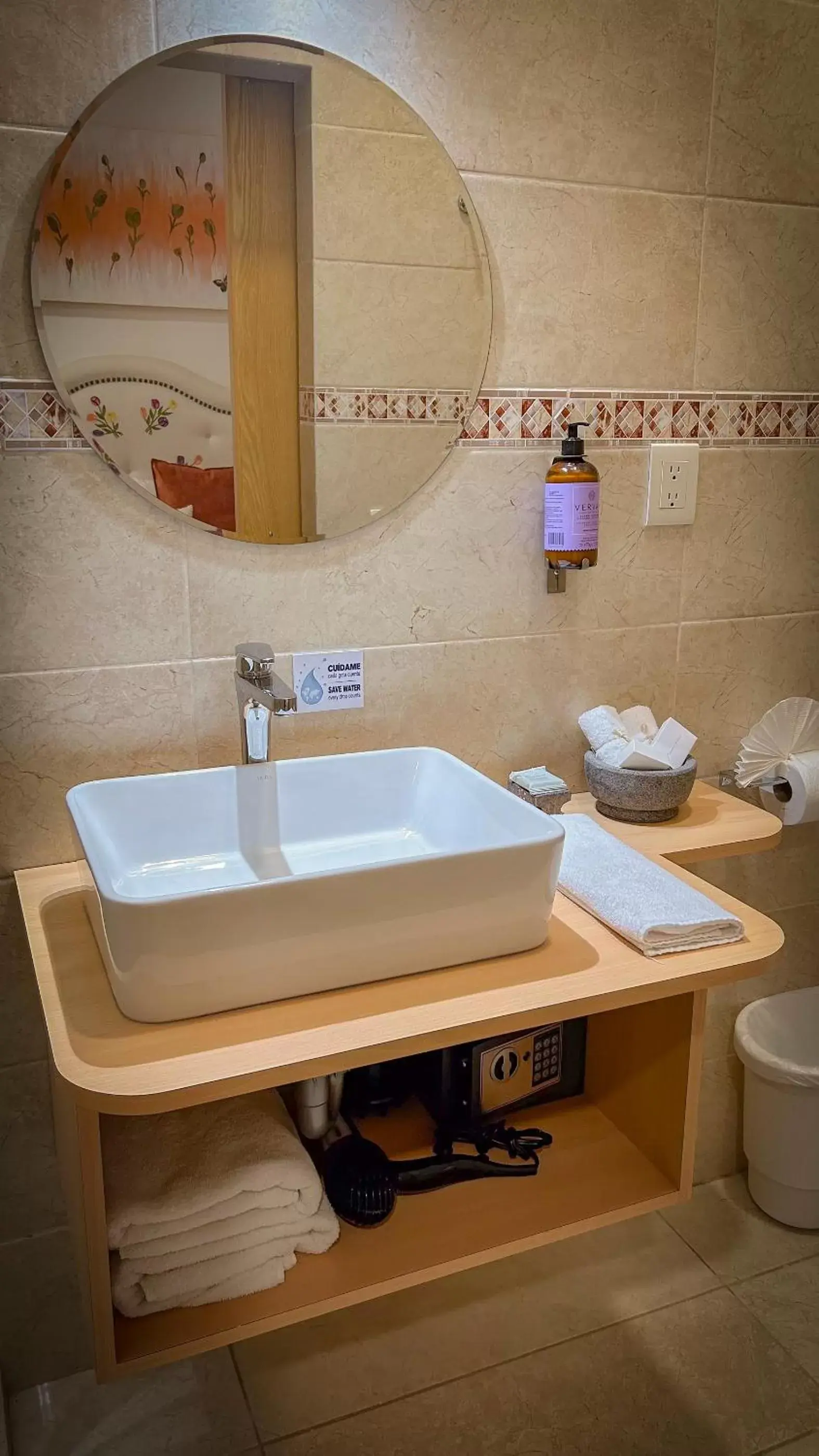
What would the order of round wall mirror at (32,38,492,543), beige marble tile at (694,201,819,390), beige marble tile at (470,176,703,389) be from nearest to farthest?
round wall mirror at (32,38,492,543)
beige marble tile at (470,176,703,389)
beige marble tile at (694,201,819,390)

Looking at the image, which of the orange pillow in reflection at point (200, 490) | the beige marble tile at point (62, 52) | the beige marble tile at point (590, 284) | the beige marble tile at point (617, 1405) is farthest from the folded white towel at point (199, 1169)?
the beige marble tile at point (62, 52)

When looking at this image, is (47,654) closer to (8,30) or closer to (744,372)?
(8,30)

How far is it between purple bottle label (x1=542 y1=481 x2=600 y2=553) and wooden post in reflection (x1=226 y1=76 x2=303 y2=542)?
36 centimetres

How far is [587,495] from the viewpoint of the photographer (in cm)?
148

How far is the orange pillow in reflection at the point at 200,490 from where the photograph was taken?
1322 millimetres

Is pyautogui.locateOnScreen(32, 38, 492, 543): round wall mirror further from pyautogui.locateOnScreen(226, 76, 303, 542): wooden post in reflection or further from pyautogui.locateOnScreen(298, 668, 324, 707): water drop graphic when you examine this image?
pyautogui.locateOnScreen(298, 668, 324, 707): water drop graphic

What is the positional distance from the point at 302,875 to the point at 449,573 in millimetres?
655

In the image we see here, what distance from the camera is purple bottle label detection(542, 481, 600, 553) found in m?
1.47

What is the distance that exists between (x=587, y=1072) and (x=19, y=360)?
119 centimetres

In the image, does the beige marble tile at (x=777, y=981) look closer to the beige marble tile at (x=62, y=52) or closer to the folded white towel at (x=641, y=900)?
the folded white towel at (x=641, y=900)

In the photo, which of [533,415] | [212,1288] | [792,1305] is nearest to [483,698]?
[533,415]

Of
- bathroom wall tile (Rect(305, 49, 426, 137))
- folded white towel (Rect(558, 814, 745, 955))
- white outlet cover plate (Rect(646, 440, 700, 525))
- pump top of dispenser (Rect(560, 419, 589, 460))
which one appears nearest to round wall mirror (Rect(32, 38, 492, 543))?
bathroom wall tile (Rect(305, 49, 426, 137))

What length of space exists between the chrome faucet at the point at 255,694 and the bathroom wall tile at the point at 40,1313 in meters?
0.80

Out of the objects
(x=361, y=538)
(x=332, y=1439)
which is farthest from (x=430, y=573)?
(x=332, y=1439)
